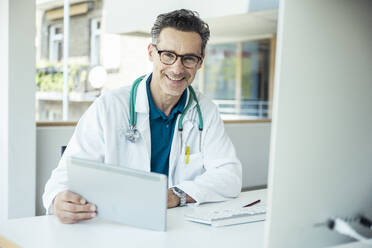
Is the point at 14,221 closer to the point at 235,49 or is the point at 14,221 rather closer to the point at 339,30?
the point at 339,30

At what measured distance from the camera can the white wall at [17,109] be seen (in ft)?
7.72

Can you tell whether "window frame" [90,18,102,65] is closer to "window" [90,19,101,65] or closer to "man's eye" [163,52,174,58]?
"window" [90,19,101,65]

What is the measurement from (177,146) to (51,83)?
401 inches

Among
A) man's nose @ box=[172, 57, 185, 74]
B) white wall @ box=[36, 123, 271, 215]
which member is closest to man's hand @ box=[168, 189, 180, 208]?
man's nose @ box=[172, 57, 185, 74]

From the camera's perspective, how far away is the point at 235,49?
32.9 ft

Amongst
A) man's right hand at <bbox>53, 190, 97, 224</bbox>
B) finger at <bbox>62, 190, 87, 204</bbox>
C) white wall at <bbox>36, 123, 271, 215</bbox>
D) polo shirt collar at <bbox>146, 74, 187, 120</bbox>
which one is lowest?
white wall at <bbox>36, 123, 271, 215</bbox>

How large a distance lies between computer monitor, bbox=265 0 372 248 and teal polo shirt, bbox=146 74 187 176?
1010mm

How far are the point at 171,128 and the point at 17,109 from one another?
1.13 metres

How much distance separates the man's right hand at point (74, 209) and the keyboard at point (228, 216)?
0.28 metres

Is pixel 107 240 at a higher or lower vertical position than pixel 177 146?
lower

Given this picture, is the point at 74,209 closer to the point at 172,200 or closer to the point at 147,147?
the point at 172,200

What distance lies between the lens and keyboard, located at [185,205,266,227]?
3.79 feet

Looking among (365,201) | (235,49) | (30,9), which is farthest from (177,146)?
(235,49)

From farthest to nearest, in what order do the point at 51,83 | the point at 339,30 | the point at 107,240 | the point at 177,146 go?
1. the point at 51,83
2. the point at 177,146
3. the point at 107,240
4. the point at 339,30
